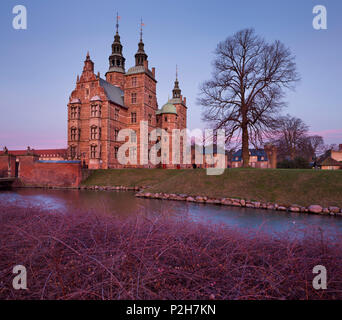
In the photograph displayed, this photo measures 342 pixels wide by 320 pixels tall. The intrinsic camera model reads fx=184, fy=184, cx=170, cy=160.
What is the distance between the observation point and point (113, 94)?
36.5 metres

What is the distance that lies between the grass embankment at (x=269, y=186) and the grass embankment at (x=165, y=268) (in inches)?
422

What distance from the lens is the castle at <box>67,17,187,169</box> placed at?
32.7 meters

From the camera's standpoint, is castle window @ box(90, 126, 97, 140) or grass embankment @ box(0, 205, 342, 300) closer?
grass embankment @ box(0, 205, 342, 300)

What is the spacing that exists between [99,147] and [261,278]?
33552 millimetres

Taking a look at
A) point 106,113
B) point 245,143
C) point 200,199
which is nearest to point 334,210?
point 200,199

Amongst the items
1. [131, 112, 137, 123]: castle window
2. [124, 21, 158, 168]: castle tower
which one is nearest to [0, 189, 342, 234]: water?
[124, 21, 158, 168]: castle tower

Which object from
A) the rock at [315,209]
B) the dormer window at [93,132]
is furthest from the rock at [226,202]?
the dormer window at [93,132]

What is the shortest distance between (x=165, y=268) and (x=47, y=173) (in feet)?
98.7

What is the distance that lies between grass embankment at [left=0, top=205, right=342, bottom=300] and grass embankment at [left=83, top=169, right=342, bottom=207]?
10.7 m

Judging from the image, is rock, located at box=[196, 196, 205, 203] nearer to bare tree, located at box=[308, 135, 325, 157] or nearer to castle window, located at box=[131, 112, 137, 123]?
castle window, located at box=[131, 112, 137, 123]

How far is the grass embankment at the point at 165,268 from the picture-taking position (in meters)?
1.94
